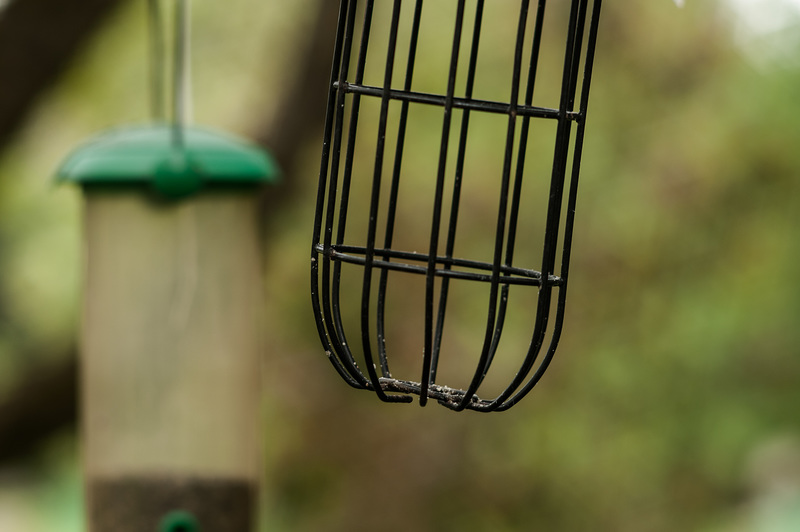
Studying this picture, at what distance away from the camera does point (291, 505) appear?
5.00 meters

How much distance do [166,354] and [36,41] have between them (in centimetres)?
147

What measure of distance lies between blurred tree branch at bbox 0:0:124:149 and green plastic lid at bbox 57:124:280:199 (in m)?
1.23

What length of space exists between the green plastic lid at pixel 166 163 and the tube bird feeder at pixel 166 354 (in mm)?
10

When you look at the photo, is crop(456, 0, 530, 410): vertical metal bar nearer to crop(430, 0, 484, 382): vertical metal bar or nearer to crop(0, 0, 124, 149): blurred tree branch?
crop(430, 0, 484, 382): vertical metal bar

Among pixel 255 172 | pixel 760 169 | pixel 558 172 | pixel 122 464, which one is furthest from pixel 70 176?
pixel 760 169

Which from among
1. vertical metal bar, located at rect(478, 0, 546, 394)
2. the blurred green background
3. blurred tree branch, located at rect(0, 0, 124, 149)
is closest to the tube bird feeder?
vertical metal bar, located at rect(478, 0, 546, 394)

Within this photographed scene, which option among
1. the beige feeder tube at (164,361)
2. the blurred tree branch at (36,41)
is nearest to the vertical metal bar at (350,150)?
the beige feeder tube at (164,361)

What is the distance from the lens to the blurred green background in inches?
178

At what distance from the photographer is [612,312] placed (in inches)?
182

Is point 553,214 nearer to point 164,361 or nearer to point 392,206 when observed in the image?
point 392,206

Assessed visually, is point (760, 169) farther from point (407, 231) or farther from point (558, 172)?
point (558, 172)

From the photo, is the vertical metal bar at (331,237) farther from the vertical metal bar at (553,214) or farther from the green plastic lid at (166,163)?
the green plastic lid at (166,163)

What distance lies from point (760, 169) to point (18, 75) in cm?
345

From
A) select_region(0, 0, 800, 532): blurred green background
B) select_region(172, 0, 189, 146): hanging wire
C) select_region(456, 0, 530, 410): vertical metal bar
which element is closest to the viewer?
select_region(456, 0, 530, 410): vertical metal bar
